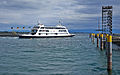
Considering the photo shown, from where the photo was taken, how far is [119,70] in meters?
16.5

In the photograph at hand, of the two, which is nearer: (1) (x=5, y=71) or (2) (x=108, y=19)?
(1) (x=5, y=71)

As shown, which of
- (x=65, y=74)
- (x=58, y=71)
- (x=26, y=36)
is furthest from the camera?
(x=26, y=36)

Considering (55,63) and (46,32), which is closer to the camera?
(55,63)

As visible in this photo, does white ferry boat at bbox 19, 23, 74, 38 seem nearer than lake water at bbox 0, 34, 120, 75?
No

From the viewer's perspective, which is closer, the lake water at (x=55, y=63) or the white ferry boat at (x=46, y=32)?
the lake water at (x=55, y=63)

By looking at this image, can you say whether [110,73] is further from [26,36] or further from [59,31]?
[59,31]

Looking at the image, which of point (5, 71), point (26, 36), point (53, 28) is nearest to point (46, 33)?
point (53, 28)

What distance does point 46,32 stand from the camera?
292ft

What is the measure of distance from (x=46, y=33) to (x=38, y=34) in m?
5.38

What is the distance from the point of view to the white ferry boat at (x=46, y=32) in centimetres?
8571

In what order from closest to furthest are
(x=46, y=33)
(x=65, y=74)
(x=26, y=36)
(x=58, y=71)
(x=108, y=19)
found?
1. (x=65, y=74)
2. (x=58, y=71)
3. (x=108, y=19)
4. (x=26, y=36)
5. (x=46, y=33)

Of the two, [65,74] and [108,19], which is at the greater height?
[108,19]

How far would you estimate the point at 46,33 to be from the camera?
298ft

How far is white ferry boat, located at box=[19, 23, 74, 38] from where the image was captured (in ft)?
281
